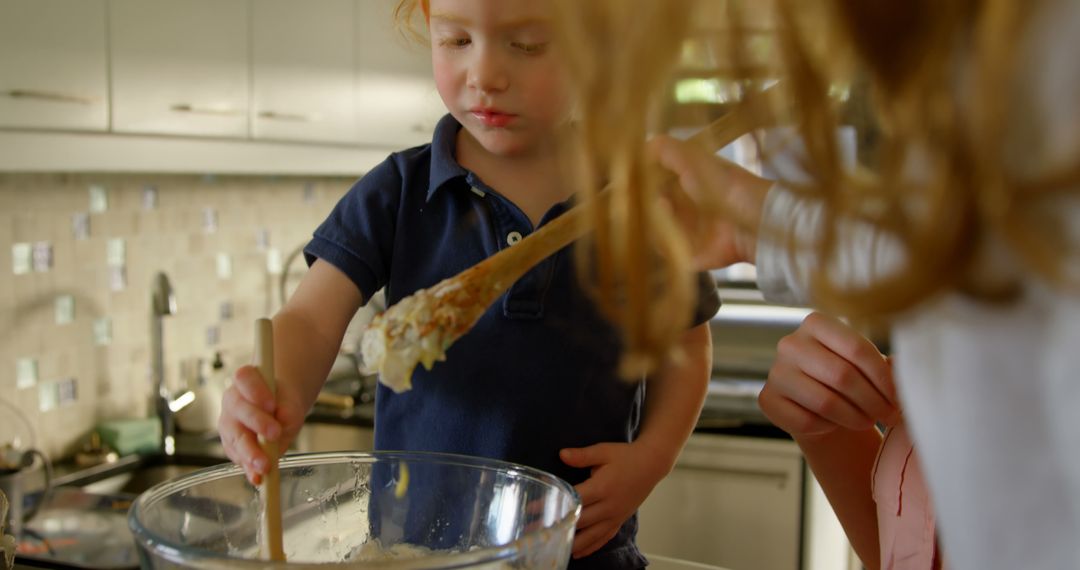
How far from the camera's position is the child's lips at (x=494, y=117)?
3.30 ft

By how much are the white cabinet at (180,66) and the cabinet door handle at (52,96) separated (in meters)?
0.06

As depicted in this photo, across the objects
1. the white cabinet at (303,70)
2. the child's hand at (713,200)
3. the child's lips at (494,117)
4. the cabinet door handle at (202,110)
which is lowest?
the child's hand at (713,200)

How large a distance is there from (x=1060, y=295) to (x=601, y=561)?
76 centimetres

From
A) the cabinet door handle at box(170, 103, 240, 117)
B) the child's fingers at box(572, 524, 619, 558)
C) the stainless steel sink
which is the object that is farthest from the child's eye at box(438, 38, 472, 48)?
the stainless steel sink

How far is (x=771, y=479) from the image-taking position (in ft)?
7.79

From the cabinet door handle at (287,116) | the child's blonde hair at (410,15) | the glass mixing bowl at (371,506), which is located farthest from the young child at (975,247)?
the cabinet door handle at (287,116)

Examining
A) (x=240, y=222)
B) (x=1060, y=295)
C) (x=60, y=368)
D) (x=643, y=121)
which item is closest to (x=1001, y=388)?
(x=1060, y=295)

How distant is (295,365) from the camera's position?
0.96 m

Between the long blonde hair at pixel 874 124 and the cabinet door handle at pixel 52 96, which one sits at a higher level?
the cabinet door handle at pixel 52 96

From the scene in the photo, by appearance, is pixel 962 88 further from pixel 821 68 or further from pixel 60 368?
pixel 60 368

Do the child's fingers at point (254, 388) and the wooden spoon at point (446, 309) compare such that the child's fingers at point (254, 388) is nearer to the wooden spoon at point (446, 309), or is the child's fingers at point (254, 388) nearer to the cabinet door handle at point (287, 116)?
the wooden spoon at point (446, 309)

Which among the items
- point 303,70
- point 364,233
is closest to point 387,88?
point 303,70

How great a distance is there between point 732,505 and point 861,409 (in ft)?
5.29

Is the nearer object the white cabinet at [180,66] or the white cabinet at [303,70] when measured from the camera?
the white cabinet at [180,66]
